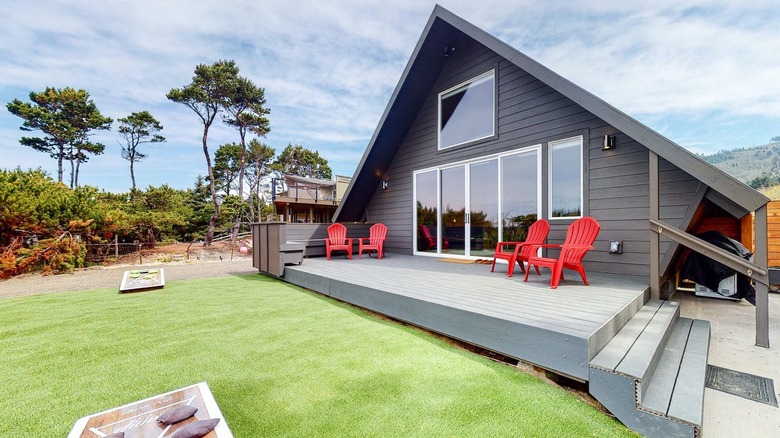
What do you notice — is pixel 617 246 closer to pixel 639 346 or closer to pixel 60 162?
pixel 639 346

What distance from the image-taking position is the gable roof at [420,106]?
9.34 ft

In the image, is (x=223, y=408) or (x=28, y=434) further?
(x=223, y=408)

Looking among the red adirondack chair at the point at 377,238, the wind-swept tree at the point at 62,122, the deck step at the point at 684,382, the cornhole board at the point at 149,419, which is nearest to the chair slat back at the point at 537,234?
the deck step at the point at 684,382

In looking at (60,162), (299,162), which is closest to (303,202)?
(299,162)

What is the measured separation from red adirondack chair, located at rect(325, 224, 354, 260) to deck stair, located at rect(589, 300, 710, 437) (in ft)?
17.1

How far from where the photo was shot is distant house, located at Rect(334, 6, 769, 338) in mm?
3441

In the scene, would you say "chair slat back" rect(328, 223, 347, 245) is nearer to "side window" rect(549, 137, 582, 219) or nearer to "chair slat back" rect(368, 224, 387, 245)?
"chair slat back" rect(368, 224, 387, 245)

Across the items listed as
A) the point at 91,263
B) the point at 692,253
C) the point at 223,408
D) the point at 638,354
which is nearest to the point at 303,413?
the point at 223,408

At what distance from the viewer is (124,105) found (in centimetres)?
2266

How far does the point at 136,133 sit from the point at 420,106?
2914 centimetres

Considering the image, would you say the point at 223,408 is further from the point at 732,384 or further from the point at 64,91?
the point at 64,91

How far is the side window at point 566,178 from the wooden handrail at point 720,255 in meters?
1.54

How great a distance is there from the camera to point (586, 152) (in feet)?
14.9

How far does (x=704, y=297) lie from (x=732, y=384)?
3.41m
